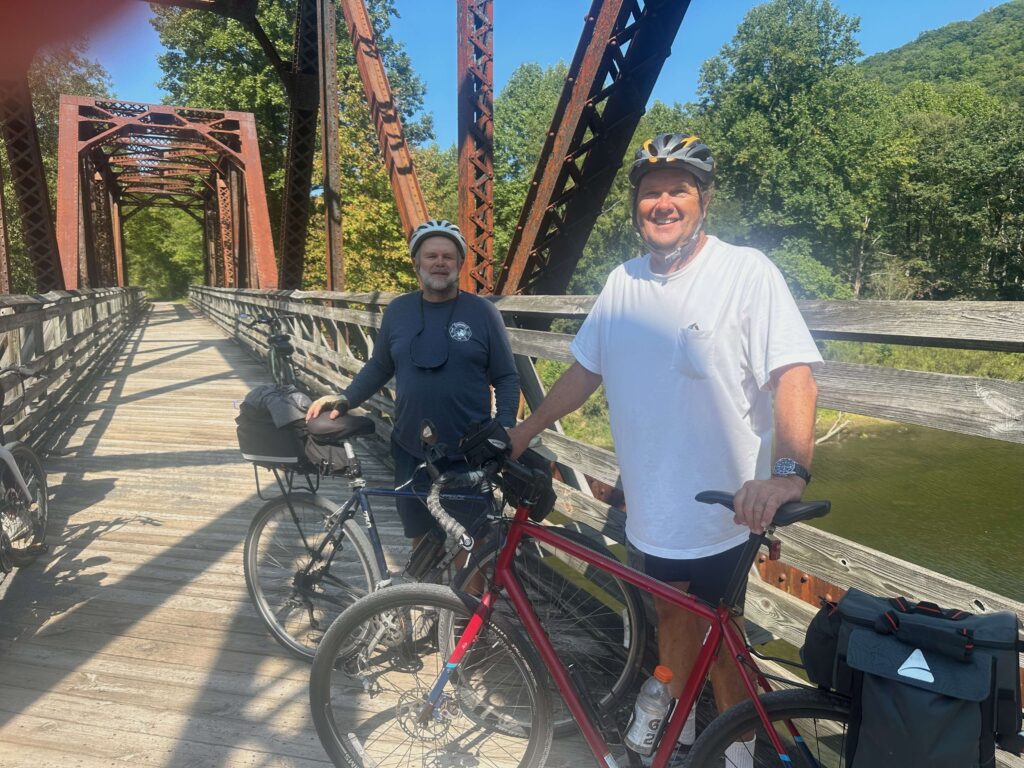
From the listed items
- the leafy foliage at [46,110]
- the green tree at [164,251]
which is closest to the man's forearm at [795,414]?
the leafy foliage at [46,110]

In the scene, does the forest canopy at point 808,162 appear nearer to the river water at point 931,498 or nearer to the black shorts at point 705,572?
the river water at point 931,498

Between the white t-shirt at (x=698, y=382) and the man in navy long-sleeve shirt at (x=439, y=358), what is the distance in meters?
0.81

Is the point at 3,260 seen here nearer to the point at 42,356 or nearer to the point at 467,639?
the point at 42,356

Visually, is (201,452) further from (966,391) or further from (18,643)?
(966,391)

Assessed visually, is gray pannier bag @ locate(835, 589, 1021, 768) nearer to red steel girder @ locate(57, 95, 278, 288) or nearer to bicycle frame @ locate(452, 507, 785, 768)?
bicycle frame @ locate(452, 507, 785, 768)

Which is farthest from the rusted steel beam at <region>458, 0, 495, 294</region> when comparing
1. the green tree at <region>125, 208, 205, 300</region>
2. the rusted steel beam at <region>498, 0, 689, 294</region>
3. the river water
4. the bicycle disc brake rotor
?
the green tree at <region>125, 208, 205, 300</region>

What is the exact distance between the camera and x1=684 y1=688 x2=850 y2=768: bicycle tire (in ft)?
5.00

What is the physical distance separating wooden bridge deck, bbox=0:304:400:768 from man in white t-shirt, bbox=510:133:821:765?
4.58 feet

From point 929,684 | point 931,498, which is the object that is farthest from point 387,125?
point 931,498

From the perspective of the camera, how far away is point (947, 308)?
5.22ft

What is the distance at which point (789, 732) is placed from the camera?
5.23 feet

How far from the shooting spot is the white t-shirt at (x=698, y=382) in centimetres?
168

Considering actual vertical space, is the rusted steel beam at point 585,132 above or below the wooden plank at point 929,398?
above

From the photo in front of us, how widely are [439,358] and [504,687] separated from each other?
1.15m
